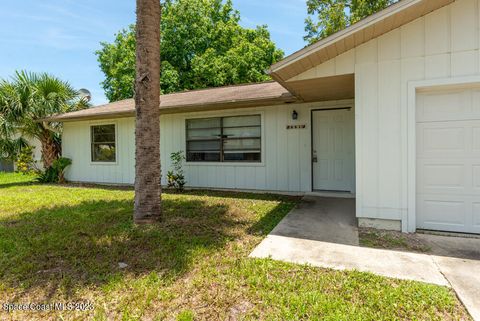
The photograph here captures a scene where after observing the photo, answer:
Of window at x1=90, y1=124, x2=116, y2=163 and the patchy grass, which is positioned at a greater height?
window at x1=90, y1=124, x2=116, y2=163

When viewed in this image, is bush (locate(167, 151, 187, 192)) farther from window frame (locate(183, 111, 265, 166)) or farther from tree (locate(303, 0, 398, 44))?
tree (locate(303, 0, 398, 44))

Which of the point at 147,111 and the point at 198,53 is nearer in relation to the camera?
the point at 147,111

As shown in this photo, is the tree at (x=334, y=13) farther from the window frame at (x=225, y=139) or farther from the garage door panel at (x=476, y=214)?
the garage door panel at (x=476, y=214)

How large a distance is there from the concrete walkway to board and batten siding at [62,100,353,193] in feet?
9.95

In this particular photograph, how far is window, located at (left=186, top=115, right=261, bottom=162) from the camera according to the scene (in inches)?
336

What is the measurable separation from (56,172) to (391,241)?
12167mm

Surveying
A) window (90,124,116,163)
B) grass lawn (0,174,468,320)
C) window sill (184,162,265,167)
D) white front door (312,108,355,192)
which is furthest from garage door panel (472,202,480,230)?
window (90,124,116,163)

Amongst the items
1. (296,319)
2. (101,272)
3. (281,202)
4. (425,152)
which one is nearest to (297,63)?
(425,152)

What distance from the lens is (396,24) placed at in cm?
436

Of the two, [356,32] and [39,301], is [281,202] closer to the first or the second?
[356,32]

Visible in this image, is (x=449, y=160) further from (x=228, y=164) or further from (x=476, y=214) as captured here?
(x=228, y=164)

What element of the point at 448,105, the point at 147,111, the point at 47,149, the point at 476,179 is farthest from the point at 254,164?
the point at 47,149

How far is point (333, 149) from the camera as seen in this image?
25.4ft

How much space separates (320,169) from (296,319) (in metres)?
5.97
